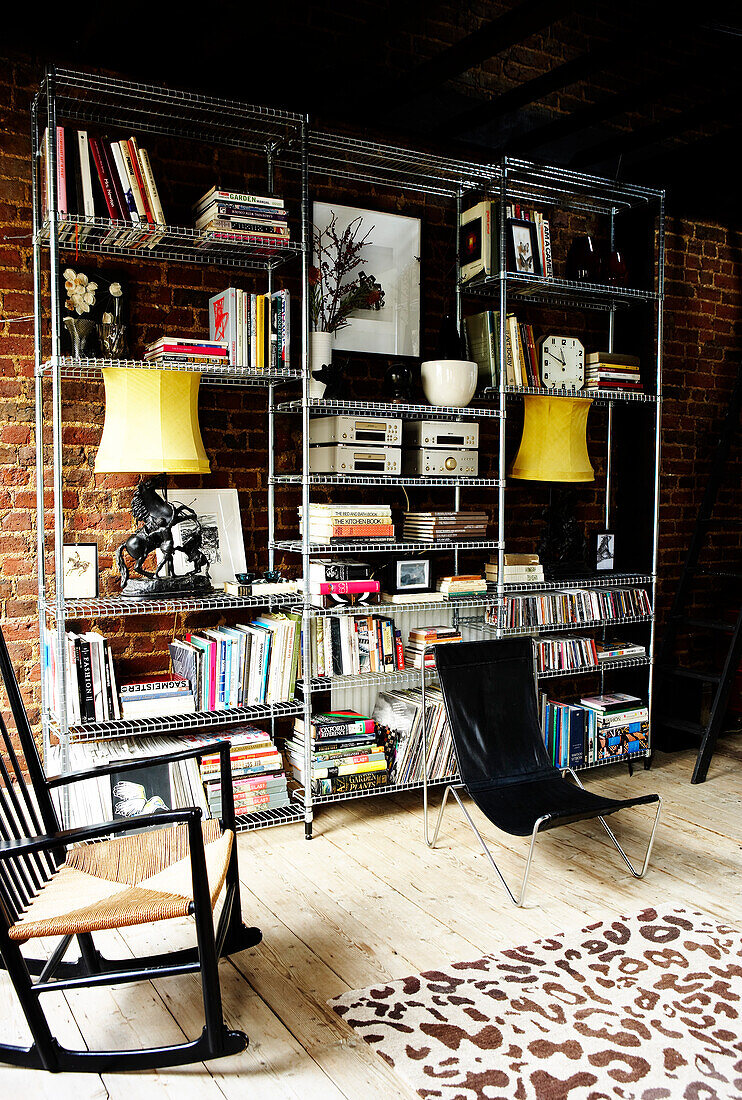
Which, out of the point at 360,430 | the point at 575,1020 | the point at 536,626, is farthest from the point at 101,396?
the point at 575,1020

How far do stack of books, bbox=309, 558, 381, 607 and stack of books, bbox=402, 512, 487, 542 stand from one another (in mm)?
369

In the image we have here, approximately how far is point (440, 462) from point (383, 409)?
0.42m

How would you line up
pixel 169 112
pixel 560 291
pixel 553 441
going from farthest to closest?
pixel 560 291 → pixel 553 441 → pixel 169 112

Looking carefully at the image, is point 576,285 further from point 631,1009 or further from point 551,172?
point 631,1009

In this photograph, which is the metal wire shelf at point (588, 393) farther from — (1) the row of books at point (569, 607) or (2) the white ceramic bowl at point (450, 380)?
(1) the row of books at point (569, 607)


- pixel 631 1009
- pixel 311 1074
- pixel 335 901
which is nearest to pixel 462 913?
pixel 335 901

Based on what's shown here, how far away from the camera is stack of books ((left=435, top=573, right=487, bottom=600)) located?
4.17m

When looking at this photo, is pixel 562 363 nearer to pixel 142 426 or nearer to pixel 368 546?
pixel 368 546

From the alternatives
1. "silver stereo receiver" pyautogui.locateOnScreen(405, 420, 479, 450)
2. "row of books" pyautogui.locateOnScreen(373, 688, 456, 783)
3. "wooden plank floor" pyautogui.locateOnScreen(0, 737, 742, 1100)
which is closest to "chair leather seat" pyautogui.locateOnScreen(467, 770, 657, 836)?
"wooden plank floor" pyautogui.locateOnScreen(0, 737, 742, 1100)

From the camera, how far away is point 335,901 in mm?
3213

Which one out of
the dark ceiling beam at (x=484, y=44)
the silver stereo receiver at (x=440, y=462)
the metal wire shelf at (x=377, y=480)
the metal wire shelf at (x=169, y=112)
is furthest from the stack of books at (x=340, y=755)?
the dark ceiling beam at (x=484, y=44)

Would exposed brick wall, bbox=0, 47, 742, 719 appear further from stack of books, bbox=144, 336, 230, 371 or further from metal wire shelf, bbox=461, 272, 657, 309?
stack of books, bbox=144, 336, 230, 371

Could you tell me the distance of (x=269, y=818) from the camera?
12.4 feet

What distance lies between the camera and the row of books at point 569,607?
435cm
